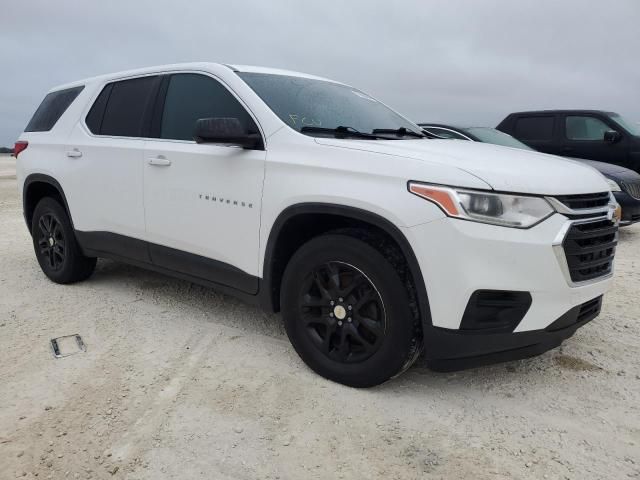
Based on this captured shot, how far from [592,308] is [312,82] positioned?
7.79 feet

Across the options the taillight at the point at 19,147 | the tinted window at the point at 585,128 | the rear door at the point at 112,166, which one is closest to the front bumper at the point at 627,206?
the tinted window at the point at 585,128

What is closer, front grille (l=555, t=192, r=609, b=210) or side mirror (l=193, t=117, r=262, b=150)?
front grille (l=555, t=192, r=609, b=210)

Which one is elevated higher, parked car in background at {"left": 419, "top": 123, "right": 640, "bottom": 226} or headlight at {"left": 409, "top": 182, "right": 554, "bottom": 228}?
headlight at {"left": 409, "top": 182, "right": 554, "bottom": 228}

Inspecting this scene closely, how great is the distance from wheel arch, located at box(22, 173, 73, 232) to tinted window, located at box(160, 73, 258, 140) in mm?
1451

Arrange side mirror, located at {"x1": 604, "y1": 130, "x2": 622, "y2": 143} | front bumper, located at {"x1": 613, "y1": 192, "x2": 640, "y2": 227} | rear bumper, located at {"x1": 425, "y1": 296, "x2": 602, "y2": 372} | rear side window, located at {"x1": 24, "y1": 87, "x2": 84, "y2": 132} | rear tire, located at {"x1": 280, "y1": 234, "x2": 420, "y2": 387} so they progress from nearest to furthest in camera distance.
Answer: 1. rear bumper, located at {"x1": 425, "y1": 296, "x2": 602, "y2": 372}
2. rear tire, located at {"x1": 280, "y1": 234, "x2": 420, "y2": 387}
3. rear side window, located at {"x1": 24, "y1": 87, "x2": 84, "y2": 132}
4. front bumper, located at {"x1": 613, "y1": 192, "x2": 640, "y2": 227}
5. side mirror, located at {"x1": 604, "y1": 130, "x2": 622, "y2": 143}

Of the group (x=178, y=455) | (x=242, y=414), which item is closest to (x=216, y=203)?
(x=242, y=414)

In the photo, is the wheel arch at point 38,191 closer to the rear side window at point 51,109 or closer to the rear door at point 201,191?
the rear side window at point 51,109

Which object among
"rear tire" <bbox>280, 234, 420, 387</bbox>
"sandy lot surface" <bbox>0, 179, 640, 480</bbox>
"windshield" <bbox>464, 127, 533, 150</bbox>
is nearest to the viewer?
"sandy lot surface" <bbox>0, 179, 640, 480</bbox>

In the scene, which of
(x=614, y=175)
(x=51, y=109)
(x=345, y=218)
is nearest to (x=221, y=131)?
(x=345, y=218)

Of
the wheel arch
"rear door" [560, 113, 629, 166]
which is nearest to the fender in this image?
the wheel arch

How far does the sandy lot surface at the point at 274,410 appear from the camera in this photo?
225 centimetres

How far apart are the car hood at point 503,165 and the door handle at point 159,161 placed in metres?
1.23

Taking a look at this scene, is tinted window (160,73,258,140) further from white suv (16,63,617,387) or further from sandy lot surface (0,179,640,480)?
sandy lot surface (0,179,640,480)

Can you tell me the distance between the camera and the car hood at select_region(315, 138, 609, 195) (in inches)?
96.3
